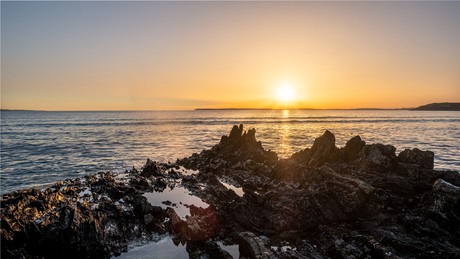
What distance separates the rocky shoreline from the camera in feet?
31.9

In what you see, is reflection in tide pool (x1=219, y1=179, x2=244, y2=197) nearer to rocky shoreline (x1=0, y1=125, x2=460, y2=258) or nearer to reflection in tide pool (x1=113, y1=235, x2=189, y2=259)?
rocky shoreline (x1=0, y1=125, x2=460, y2=258)

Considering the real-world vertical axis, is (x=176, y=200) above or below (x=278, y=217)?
below

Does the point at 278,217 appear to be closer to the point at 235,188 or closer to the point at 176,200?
the point at 235,188

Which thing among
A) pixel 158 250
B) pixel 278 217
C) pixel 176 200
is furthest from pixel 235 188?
pixel 158 250

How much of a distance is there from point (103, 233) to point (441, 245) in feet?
47.0

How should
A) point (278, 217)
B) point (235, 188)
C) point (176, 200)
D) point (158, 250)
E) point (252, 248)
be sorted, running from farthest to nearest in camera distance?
point (235, 188) → point (176, 200) → point (278, 217) → point (158, 250) → point (252, 248)

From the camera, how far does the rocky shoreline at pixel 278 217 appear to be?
31.9 feet

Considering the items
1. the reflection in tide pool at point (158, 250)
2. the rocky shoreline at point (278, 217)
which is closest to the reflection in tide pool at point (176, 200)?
the rocky shoreline at point (278, 217)

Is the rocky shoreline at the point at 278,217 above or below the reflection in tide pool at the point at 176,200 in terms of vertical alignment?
above

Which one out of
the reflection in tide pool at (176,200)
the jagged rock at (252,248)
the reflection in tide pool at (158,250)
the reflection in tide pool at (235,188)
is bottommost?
the reflection in tide pool at (158,250)

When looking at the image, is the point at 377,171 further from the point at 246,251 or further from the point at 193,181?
the point at 193,181

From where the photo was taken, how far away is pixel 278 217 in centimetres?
→ 1264

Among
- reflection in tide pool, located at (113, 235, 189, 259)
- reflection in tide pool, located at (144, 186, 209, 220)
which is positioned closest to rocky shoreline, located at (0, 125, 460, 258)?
reflection in tide pool, located at (113, 235, 189, 259)

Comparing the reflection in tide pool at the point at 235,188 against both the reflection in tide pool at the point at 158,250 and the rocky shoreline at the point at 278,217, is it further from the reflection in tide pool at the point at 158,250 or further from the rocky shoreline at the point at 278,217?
the reflection in tide pool at the point at 158,250
